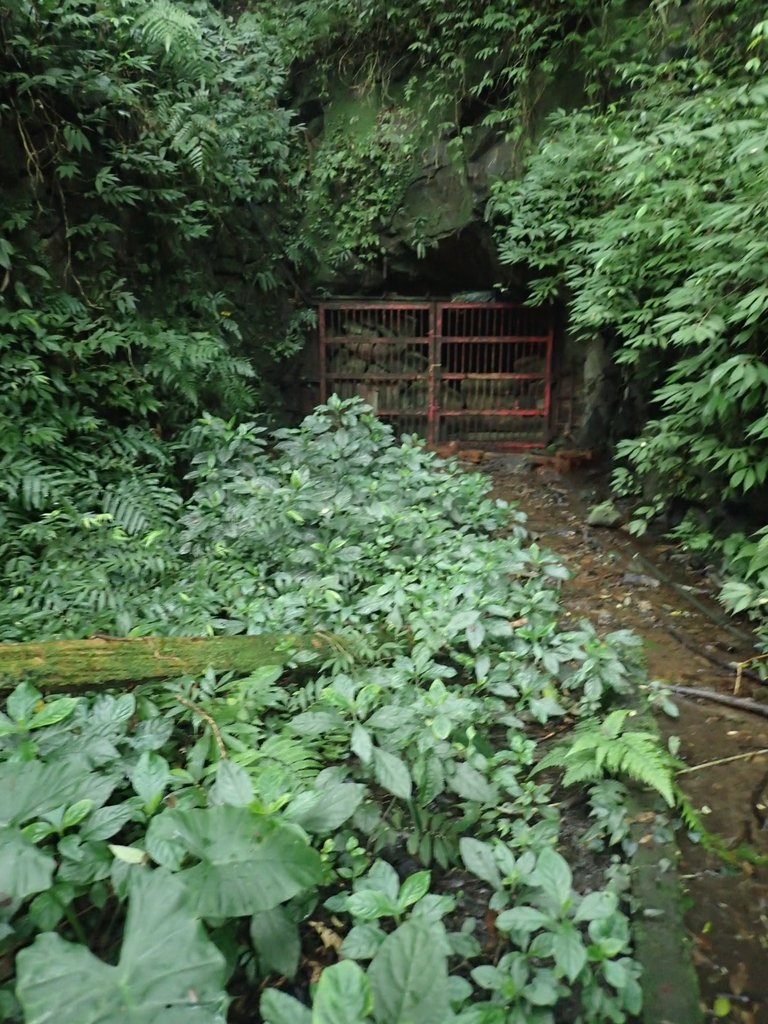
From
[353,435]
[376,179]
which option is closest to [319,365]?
[376,179]

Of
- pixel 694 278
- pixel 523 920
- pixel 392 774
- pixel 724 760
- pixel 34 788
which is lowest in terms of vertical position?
pixel 724 760

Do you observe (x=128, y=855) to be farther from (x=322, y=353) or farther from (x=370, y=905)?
(x=322, y=353)

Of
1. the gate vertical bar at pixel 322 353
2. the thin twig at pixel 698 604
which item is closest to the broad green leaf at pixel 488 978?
the thin twig at pixel 698 604

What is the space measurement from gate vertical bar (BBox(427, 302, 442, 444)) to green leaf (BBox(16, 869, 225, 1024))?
744 cm

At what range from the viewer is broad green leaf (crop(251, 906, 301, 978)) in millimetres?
1468

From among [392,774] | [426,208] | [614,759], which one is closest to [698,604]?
[614,759]

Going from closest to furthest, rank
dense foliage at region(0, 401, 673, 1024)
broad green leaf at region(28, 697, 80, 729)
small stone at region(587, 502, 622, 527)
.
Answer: dense foliage at region(0, 401, 673, 1024) → broad green leaf at region(28, 697, 80, 729) → small stone at region(587, 502, 622, 527)

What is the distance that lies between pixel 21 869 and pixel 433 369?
7.54 m

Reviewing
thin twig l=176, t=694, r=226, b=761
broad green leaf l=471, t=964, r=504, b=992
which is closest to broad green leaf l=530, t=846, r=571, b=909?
broad green leaf l=471, t=964, r=504, b=992

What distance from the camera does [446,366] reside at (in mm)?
8484

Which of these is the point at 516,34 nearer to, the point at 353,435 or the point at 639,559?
the point at 353,435

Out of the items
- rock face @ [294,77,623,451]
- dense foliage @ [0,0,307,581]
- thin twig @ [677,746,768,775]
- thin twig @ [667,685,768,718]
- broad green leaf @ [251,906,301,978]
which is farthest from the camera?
rock face @ [294,77,623,451]

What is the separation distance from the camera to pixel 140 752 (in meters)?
1.98

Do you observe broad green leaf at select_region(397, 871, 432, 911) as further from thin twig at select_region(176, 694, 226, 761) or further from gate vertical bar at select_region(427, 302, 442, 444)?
gate vertical bar at select_region(427, 302, 442, 444)
